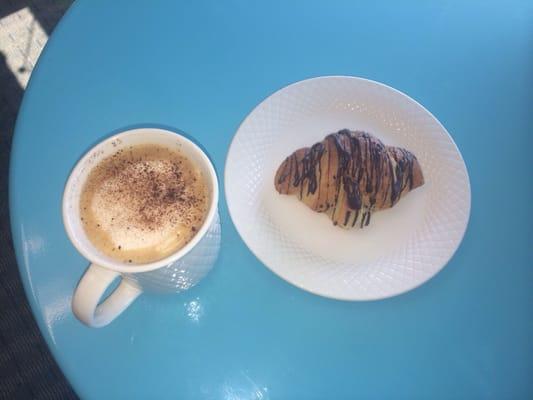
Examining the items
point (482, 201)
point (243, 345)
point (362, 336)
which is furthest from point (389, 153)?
point (243, 345)

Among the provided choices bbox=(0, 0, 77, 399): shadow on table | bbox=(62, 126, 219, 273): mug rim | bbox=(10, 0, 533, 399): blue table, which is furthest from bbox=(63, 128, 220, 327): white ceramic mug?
bbox=(0, 0, 77, 399): shadow on table

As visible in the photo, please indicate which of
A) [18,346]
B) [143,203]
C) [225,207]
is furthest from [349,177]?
[18,346]

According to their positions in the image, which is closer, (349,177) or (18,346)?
(349,177)

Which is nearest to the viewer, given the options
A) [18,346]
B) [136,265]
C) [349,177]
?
[136,265]

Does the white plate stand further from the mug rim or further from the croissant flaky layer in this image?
Answer: the mug rim

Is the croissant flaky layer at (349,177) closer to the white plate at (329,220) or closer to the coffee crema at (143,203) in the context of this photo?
the white plate at (329,220)

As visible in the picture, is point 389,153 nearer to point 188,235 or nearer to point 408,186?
point 408,186

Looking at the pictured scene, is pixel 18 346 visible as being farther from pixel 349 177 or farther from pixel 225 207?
pixel 349 177
